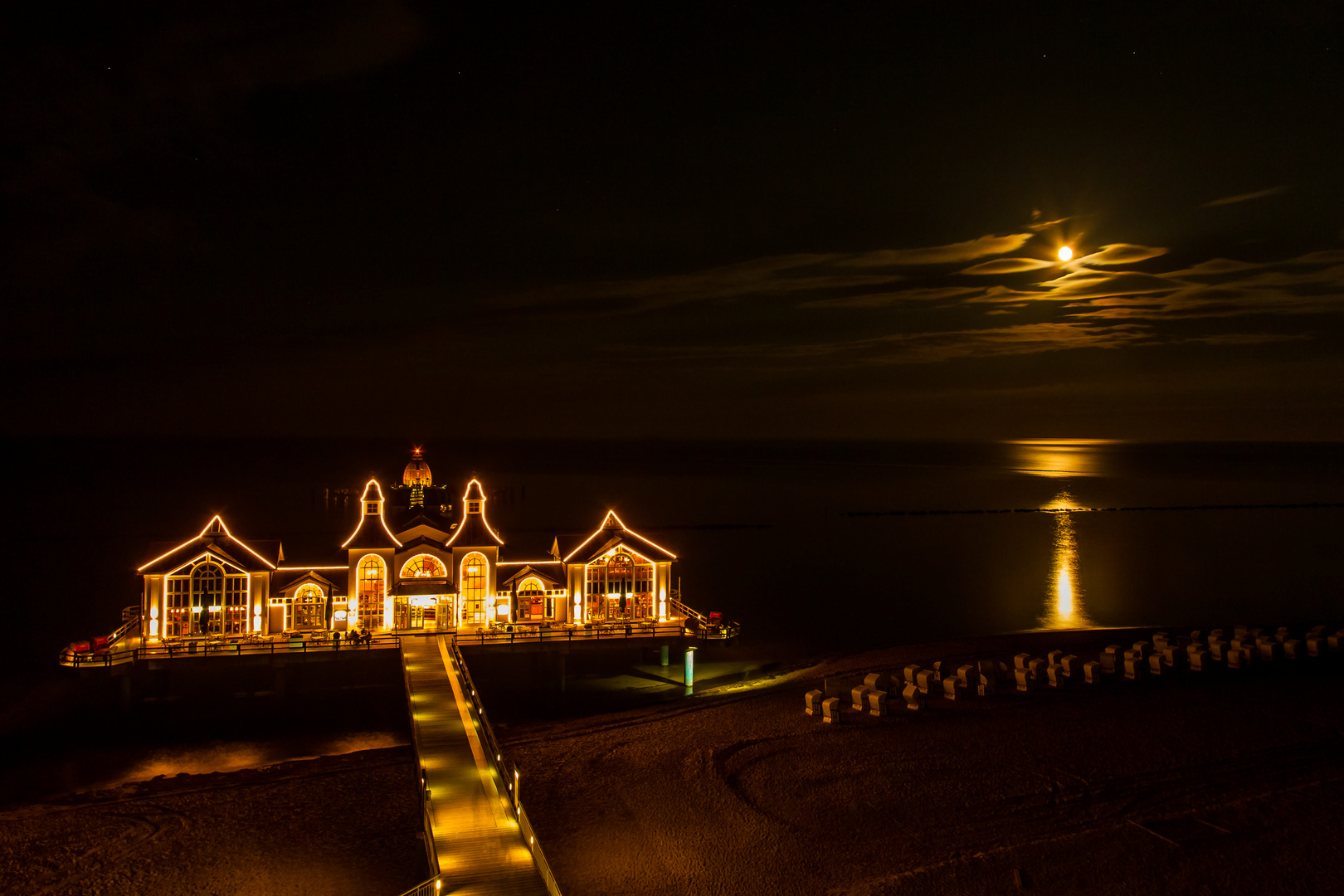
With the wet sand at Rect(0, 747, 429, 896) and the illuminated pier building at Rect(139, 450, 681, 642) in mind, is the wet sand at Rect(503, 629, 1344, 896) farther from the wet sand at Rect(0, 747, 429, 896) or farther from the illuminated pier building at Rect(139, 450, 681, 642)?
the illuminated pier building at Rect(139, 450, 681, 642)

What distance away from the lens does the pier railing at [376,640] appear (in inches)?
1351

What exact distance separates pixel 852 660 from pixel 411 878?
89.7 feet

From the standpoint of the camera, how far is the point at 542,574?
3856cm

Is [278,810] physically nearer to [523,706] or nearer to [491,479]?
[523,706]

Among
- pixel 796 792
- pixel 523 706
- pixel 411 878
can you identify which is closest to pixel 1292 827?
pixel 796 792

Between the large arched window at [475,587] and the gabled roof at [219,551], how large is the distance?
7007mm

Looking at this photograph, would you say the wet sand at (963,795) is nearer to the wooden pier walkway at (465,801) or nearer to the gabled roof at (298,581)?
the wooden pier walkway at (465,801)

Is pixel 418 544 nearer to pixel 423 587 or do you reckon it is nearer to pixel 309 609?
pixel 423 587

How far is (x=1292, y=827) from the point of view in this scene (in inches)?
848

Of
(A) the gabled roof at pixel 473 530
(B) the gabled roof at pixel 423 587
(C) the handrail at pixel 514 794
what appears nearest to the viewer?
(C) the handrail at pixel 514 794

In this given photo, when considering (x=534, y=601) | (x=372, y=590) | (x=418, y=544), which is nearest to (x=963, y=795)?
(x=534, y=601)

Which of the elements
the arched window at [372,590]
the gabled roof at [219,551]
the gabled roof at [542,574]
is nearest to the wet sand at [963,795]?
the gabled roof at [542,574]

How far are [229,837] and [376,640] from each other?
Answer: 1347cm

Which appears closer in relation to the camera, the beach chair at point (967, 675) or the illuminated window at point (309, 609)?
the beach chair at point (967, 675)
